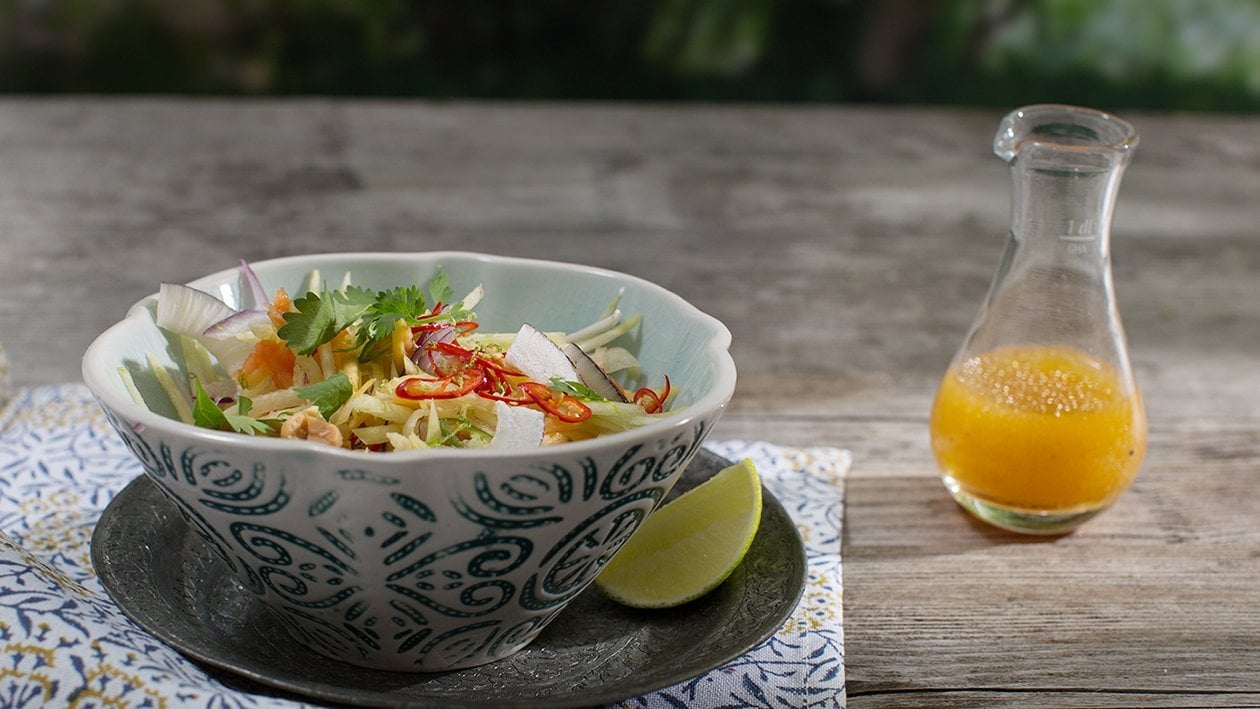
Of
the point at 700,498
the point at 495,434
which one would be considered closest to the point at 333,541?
the point at 495,434

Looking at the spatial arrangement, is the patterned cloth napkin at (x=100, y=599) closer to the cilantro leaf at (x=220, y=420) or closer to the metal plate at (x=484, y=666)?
the metal plate at (x=484, y=666)

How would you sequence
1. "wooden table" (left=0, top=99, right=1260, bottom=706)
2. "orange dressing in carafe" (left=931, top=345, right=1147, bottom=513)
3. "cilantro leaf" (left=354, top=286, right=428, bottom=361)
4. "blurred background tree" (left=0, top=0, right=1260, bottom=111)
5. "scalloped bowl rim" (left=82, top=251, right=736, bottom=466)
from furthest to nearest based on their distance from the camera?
"blurred background tree" (left=0, top=0, right=1260, bottom=111), "orange dressing in carafe" (left=931, top=345, right=1147, bottom=513), "wooden table" (left=0, top=99, right=1260, bottom=706), "cilantro leaf" (left=354, top=286, right=428, bottom=361), "scalloped bowl rim" (left=82, top=251, right=736, bottom=466)

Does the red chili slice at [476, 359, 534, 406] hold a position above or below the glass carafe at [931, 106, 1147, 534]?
above

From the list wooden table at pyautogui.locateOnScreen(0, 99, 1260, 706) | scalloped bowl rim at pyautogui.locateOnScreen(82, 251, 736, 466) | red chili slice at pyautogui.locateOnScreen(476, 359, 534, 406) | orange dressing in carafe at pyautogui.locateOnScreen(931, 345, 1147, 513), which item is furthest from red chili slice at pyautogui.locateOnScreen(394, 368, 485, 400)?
orange dressing in carafe at pyautogui.locateOnScreen(931, 345, 1147, 513)

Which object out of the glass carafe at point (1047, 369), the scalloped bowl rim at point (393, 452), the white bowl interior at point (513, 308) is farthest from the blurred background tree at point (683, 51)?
the scalloped bowl rim at point (393, 452)

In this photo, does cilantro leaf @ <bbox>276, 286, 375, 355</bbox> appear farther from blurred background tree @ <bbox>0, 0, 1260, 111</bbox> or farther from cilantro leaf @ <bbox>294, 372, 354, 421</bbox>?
blurred background tree @ <bbox>0, 0, 1260, 111</bbox>

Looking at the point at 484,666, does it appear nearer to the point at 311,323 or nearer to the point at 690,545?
the point at 690,545

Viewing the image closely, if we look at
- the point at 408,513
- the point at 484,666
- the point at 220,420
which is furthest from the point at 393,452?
the point at 484,666
